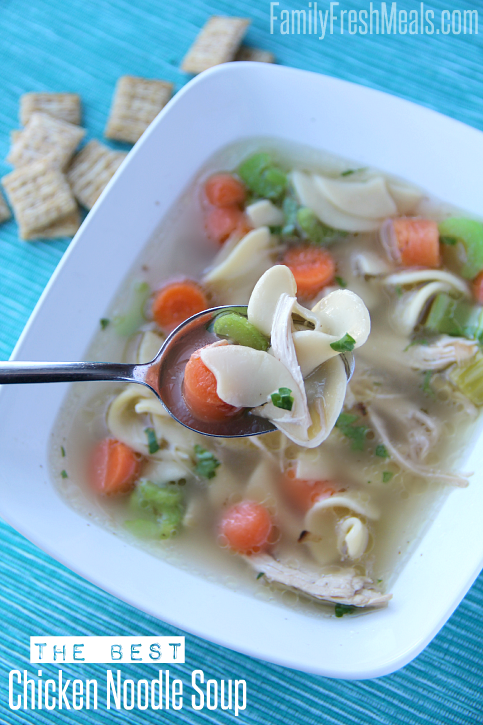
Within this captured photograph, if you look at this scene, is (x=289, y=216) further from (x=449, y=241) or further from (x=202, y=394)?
(x=202, y=394)

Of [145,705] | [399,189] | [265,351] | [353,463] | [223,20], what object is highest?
[223,20]

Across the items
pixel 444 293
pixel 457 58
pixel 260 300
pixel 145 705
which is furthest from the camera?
pixel 457 58

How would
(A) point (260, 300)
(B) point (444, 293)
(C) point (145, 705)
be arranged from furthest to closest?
(B) point (444, 293)
(C) point (145, 705)
(A) point (260, 300)

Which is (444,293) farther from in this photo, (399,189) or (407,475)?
(407,475)

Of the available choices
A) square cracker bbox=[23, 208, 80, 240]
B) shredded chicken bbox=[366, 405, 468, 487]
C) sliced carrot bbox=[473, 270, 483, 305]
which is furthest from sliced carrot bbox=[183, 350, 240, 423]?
sliced carrot bbox=[473, 270, 483, 305]

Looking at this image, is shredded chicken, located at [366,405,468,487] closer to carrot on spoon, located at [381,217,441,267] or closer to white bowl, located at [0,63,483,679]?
white bowl, located at [0,63,483,679]

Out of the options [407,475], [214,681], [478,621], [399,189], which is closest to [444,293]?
[399,189]
